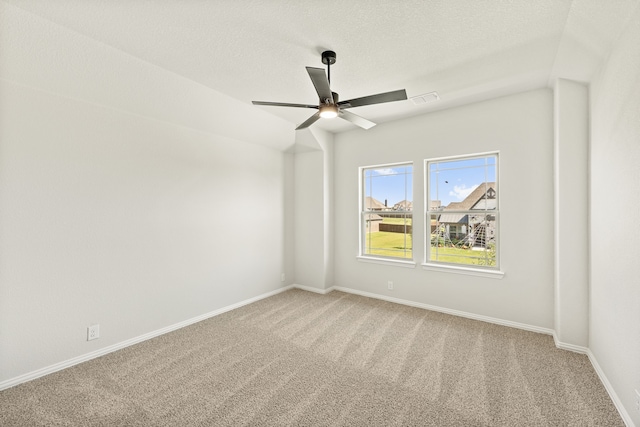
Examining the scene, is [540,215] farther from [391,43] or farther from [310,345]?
[310,345]

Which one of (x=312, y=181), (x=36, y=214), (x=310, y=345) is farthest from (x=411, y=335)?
(x=36, y=214)

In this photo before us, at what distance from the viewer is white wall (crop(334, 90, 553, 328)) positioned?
3.16 m

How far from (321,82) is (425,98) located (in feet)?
5.91

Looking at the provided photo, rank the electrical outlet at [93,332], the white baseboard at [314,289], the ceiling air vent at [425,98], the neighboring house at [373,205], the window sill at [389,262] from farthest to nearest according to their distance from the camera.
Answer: the white baseboard at [314,289] → the neighboring house at [373,205] → the window sill at [389,262] → the ceiling air vent at [425,98] → the electrical outlet at [93,332]

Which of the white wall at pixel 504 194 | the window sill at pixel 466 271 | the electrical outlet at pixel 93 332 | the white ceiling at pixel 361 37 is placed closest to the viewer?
the white ceiling at pixel 361 37

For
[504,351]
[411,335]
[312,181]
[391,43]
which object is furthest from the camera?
[312,181]

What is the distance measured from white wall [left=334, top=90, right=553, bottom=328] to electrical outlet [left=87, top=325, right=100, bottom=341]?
355 centimetres

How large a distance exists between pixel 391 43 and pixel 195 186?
2.79 m

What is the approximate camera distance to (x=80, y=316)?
2.60 metres

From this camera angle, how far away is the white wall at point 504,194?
3.16m

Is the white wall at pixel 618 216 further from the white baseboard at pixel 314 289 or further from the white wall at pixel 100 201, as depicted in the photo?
the white wall at pixel 100 201

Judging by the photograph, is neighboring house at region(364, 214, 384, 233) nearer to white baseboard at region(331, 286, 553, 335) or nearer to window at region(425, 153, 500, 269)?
window at region(425, 153, 500, 269)

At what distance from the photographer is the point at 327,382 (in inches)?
90.2

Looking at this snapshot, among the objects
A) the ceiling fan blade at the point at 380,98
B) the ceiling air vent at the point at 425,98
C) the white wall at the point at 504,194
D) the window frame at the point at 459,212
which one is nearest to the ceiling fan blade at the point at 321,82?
the ceiling fan blade at the point at 380,98
